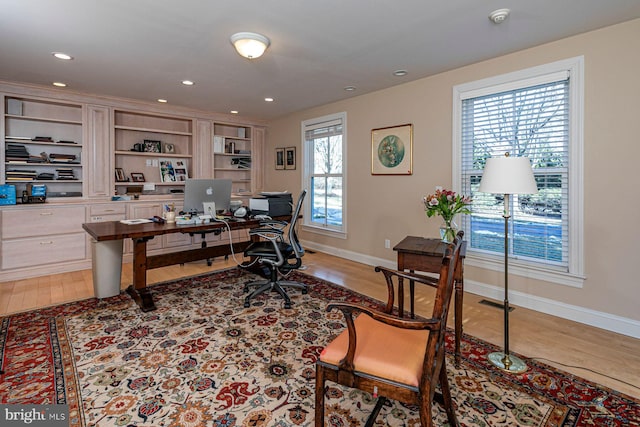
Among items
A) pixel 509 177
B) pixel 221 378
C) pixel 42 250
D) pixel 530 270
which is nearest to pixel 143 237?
pixel 221 378

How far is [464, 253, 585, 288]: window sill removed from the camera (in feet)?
8.96

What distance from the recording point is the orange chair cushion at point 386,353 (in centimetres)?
123

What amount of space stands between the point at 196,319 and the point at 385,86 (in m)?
3.38

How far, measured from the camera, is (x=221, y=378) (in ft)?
6.23

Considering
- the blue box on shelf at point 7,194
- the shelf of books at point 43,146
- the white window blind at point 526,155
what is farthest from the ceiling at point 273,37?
the blue box on shelf at point 7,194

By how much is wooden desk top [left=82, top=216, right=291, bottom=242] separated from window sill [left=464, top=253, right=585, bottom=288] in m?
2.38

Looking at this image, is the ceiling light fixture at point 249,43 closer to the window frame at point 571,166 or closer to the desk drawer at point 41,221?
the window frame at point 571,166

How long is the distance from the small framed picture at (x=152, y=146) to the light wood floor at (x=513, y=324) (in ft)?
6.14

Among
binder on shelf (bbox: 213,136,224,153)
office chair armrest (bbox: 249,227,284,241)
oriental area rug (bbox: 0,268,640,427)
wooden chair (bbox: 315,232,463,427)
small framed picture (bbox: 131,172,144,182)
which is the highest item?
binder on shelf (bbox: 213,136,224,153)

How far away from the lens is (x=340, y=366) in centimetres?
129

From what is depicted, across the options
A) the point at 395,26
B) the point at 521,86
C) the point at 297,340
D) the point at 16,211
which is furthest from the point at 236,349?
the point at 16,211

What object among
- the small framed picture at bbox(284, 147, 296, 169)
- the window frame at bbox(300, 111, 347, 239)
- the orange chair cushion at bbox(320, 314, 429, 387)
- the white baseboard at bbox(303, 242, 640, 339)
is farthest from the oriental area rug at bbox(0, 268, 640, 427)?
the small framed picture at bbox(284, 147, 296, 169)

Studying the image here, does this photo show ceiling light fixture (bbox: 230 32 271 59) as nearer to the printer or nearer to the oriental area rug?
the printer

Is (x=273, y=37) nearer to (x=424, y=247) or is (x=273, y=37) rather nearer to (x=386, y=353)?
(x=424, y=247)
